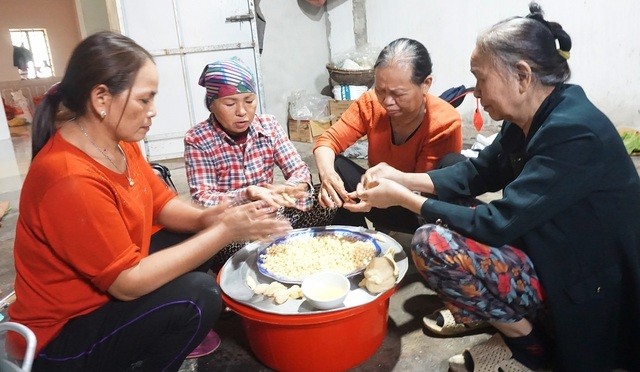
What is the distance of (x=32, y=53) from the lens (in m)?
11.5

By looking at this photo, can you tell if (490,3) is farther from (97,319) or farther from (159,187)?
(97,319)

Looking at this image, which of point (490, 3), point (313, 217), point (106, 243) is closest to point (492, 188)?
point (313, 217)

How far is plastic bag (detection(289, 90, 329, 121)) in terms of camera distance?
612 centimetres

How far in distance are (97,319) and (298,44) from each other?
17.5ft

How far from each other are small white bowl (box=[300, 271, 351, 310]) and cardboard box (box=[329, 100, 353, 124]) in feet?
13.8

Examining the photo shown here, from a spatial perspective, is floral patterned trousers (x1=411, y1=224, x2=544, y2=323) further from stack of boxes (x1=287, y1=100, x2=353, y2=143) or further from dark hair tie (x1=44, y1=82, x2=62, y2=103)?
stack of boxes (x1=287, y1=100, x2=353, y2=143)

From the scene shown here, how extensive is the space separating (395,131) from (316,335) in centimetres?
131

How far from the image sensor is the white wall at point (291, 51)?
6.14 metres

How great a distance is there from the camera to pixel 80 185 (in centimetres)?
141

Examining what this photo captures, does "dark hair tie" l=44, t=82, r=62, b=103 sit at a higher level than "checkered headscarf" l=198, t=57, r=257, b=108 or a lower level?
higher

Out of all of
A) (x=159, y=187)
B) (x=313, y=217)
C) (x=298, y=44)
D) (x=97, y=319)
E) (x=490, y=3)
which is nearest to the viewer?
(x=97, y=319)

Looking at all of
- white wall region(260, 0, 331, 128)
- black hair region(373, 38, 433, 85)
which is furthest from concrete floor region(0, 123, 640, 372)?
white wall region(260, 0, 331, 128)

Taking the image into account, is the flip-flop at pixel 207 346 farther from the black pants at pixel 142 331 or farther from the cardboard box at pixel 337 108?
the cardboard box at pixel 337 108

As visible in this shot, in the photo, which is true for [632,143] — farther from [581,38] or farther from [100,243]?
[100,243]
